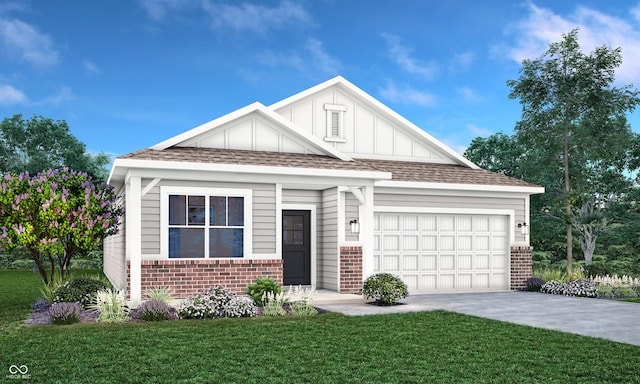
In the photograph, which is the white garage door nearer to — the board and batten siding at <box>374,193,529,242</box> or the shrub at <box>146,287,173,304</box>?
→ the board and batten siding at <box>374,193,529,242</box>

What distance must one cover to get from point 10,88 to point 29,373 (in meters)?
36.7

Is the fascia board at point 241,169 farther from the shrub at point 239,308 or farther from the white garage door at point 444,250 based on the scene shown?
the shrub at point 239,308

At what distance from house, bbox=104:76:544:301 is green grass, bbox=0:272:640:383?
10.4 feet

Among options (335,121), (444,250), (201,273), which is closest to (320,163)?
(201,273)

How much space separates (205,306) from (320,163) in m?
4.73

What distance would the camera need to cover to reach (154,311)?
11.5 m

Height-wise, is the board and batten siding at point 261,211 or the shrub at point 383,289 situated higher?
the board and batten siding at point 261,211

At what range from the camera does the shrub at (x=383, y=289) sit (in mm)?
14078

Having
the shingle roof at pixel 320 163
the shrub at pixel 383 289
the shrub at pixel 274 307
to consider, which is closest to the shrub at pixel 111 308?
the shrub at pixel 274 307

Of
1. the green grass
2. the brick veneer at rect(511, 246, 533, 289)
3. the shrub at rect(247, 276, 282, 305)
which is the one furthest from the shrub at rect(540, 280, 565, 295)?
the shrub at rect(247, 276, 282, 305)

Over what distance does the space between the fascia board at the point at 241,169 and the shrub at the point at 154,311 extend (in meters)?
3.00

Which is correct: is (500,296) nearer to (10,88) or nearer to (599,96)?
(599,96)

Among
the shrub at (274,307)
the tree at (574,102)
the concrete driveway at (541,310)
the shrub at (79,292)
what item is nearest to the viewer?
the concrete driveway at (541,310)

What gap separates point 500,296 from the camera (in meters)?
16.8
